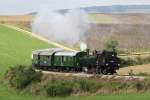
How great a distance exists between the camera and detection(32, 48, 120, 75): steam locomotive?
46.9 meters

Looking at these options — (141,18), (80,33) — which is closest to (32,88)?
(80,33)

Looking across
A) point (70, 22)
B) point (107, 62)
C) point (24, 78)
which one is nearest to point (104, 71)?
point (107, 62)

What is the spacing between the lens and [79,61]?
164 feet

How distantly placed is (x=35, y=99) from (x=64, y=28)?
3072 cm

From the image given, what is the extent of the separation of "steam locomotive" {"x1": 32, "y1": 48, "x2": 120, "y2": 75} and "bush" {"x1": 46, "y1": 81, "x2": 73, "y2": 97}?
4262 mm

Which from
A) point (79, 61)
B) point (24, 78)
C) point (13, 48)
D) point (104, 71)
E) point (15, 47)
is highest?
point (15, 47)

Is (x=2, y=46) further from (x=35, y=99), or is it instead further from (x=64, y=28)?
(x=35, y=99)

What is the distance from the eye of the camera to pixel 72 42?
8206 cm

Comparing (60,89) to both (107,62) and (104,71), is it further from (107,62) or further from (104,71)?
(107,62)

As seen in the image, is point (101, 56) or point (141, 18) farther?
point (141, 18)

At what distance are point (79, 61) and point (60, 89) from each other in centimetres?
777

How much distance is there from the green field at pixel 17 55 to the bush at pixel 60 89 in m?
0.84

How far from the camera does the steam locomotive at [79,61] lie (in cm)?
4691

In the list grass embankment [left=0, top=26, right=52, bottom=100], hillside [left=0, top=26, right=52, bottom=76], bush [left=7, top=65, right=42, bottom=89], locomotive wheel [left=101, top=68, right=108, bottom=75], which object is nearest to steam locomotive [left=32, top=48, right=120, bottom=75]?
locomotive wheel [left=101, top=68, right=108, bottom=75]
